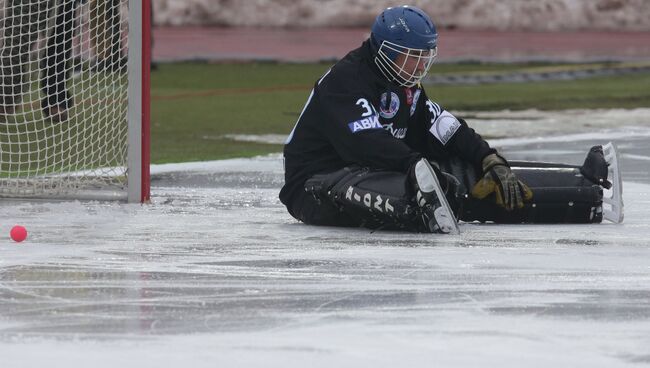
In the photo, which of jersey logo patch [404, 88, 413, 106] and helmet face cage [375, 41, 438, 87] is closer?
helmet face cage [375, 41, 438, 87]

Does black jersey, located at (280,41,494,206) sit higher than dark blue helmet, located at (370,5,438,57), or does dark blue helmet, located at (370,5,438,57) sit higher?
dark blue helmet, located at (370,5,438,57)

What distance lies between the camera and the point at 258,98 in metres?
16.5

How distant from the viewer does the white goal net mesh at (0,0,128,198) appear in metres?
7.57

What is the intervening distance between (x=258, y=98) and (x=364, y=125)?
416 inches

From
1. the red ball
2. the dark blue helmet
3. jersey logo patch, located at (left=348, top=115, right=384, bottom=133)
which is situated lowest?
the red ball

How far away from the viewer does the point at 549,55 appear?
2291cm

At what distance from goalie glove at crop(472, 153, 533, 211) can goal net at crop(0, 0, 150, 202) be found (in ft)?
6.01

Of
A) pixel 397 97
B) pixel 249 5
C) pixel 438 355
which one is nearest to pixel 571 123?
pixel 397 97

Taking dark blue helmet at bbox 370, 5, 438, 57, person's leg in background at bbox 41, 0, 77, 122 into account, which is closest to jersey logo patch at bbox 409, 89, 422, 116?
dark blue helmet at bbox 370, 5, 438, 57

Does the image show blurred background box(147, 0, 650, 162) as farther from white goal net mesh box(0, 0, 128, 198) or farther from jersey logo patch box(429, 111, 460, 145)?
jersey logo patch box(429, 111, 460, 145)

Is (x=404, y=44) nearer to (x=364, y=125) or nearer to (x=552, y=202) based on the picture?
(x=364, y=125)

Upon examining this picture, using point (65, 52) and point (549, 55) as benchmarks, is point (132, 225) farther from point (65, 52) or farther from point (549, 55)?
point (549, 55)

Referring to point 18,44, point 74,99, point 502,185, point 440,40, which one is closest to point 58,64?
point 18,44

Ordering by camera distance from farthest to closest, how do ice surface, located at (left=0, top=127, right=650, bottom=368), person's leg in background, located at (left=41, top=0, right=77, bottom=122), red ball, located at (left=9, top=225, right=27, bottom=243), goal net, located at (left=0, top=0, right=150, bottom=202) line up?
person's leg in background, located at (left=41, top=0, right=77, bottom=122)
goal net, located at (left=0, top=0, right=150, bottom=202)
red ball, located at (left=9, top=225, right=27, bottom=243)
ice surface, located at (left=0, top=127, right=650, bottom=368)
